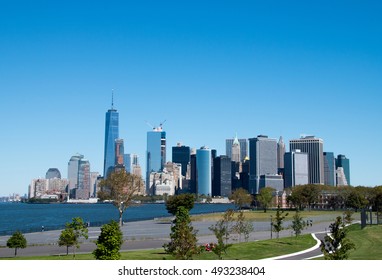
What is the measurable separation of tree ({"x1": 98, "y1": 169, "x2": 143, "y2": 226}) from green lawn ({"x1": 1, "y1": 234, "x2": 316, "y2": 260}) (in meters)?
35.9

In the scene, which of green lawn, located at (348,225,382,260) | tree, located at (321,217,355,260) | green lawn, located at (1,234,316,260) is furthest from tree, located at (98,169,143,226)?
tree, located at (321,217,355,260)

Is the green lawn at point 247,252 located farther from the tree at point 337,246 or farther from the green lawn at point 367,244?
the tree at point 337,246

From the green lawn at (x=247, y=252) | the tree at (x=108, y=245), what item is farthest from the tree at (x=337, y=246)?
the tree at (x=108, y=245)

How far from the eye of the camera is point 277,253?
3669 cm

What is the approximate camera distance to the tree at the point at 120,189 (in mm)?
75062

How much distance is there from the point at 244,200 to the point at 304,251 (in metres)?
98.4

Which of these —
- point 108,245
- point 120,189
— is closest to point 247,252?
point 108,245

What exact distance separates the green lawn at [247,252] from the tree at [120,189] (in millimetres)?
35853

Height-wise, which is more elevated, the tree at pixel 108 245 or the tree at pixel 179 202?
the tree at pixel 179 202

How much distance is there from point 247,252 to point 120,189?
136 ft

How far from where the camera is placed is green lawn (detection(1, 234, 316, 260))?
32.8m

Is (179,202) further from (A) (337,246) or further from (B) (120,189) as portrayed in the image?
(A) (337,246)
